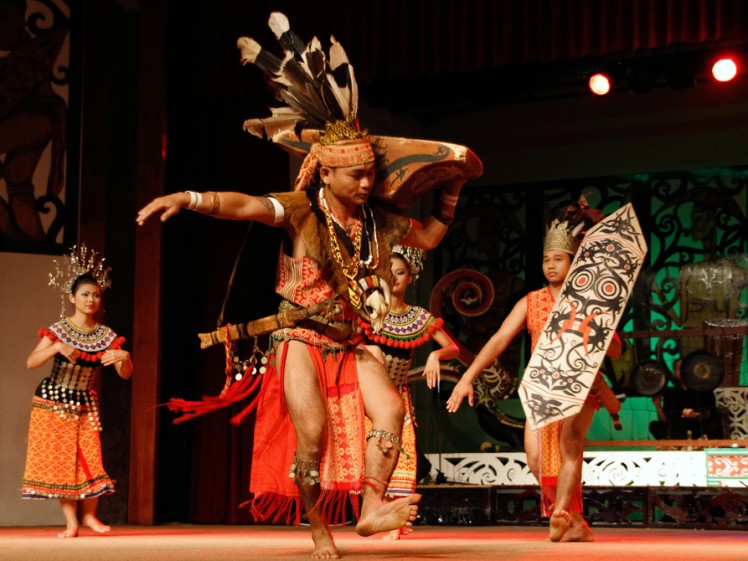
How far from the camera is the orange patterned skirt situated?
5.78 metres

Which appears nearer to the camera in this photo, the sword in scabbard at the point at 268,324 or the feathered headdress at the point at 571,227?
the sword in scabbard at the point at 268,324

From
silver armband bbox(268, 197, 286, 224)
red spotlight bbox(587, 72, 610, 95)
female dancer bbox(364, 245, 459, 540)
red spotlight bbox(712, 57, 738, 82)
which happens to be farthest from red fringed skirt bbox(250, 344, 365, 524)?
red spotlight bbox(712, 57, 738, 82)

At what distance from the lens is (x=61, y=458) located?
19.0 ft

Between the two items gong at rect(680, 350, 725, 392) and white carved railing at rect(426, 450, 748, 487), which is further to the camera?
gong at rect(680, 350, 725, 392)

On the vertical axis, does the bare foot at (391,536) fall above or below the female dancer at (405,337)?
below

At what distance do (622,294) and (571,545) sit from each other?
3.60 feet

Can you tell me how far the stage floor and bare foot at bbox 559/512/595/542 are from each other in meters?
0.10

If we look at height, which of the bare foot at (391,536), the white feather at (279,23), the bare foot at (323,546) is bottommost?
the bare foot at (391,536)

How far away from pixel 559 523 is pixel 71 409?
2.60m

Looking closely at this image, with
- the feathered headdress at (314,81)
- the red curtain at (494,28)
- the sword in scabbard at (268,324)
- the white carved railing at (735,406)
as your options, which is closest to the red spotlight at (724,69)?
the red curtain at (494,28)

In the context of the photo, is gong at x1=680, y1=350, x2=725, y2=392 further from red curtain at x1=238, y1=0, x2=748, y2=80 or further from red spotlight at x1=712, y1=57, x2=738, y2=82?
red curtain at x1=238, y1=0, x2=748, y2=80

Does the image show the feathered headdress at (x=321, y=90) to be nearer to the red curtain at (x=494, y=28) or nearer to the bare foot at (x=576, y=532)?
the bare foot at (x=576, y=532)

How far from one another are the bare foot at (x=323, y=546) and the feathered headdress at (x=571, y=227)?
202cm

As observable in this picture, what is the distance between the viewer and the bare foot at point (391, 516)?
327 centimetres
